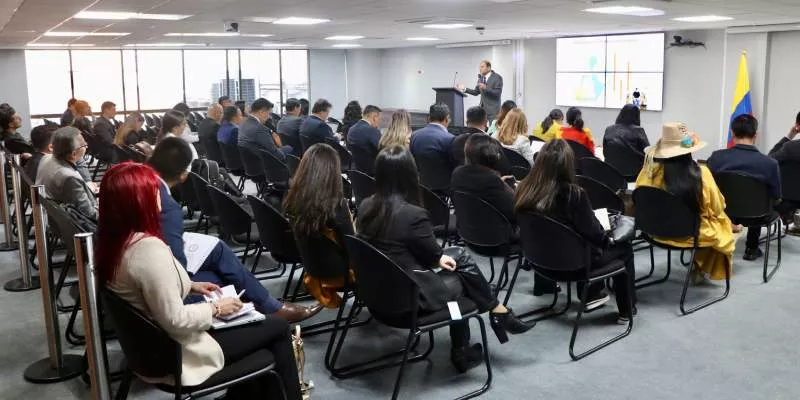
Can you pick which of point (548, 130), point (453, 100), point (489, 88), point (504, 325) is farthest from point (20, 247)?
point (453, 100)

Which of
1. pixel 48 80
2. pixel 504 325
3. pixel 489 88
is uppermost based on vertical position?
pixel 48 80

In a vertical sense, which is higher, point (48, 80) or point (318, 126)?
point (48, 80)

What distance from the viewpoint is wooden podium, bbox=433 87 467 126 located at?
454 inches

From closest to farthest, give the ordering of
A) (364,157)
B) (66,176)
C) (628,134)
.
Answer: (66,176) < (628,134) < (364,157)

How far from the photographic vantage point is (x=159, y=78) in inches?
658

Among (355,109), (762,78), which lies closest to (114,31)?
(355,109)

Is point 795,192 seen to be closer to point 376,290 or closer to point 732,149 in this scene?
point 732,149

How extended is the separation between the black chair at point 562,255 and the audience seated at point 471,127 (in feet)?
6.95

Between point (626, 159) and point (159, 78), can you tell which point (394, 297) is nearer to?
point (626, 159)

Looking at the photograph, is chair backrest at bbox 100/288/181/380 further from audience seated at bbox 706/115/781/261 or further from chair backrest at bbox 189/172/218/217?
audience seated at bbox 706/115/781/261

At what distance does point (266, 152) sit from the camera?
6.68 metres

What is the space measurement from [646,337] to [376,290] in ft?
5.73

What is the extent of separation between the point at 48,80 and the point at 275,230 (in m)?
14.2

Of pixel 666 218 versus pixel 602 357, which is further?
pixel 666 218
